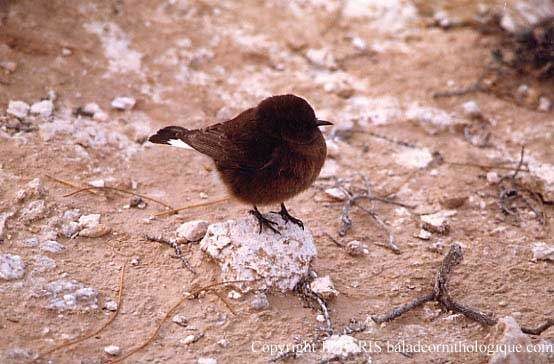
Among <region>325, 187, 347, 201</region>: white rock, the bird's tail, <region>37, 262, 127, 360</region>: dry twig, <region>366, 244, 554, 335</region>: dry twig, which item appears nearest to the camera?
<region>37, 262, 127, 360</region>: dry twig

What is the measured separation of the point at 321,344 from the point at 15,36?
3848mm

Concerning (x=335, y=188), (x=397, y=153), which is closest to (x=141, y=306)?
(x=335, y=188)

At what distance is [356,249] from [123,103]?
7.93ft

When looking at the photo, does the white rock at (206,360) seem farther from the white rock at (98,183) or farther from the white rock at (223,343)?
the white rock at (98,183)

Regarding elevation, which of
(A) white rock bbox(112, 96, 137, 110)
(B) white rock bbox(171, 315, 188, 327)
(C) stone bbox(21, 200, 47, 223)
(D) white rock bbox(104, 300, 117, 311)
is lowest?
(A) white rock bbox(112, 96, 137, 110)

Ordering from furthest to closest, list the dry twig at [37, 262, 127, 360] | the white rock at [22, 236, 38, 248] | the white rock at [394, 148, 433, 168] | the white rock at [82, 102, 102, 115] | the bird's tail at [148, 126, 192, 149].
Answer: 1. the white rock at [394, 148, 433, 168]
2. the white rock at [82, 102, 102, 115]
3. the bird's tail at [148, 126, 192, 149]
4. the white rock at [22, 236, 38, 248]
5. the dry twig at [37, 262, 127, 360]

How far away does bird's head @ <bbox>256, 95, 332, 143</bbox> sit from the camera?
426 centimetres

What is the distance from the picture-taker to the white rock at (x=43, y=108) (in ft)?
16.9

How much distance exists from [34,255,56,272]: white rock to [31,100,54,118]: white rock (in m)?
1.62

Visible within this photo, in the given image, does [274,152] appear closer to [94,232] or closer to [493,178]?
[94,232]

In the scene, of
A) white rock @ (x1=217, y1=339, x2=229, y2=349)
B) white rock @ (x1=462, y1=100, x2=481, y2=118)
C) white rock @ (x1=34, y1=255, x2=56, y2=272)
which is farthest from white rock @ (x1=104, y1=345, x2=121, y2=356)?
white rock @ (x1=462, y1=100, x2=481, y2=118)

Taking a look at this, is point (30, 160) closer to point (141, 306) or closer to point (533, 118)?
point (141, 306)

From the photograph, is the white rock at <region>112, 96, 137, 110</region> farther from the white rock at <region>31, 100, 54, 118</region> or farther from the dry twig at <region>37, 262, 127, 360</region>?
the dry twig at <region>37, 262, 127, 360</region>

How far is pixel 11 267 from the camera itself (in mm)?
3768
